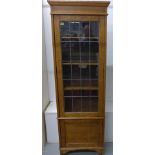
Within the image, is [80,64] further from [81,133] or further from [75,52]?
[81,133]

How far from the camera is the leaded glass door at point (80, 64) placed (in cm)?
190

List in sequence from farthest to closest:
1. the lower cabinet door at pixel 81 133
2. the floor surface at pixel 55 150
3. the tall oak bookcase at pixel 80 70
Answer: the floor surface at pixel 55 150 < the lower cabinet door at pixel 81 133 < the tall oak bookcase at pixel 80 70

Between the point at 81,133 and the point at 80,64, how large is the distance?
32.7 inches

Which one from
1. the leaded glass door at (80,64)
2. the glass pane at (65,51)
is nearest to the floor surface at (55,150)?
the leaded glass door at (80,64)

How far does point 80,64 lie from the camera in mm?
2029

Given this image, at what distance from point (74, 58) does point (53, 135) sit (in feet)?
3.72

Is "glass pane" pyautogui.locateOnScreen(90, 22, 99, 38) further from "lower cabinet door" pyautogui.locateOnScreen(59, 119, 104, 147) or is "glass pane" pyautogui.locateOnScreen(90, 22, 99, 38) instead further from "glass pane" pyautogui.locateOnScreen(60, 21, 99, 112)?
"lower cabinet door" pyautogui.locateOnScreen(59, 119, 104, 147)

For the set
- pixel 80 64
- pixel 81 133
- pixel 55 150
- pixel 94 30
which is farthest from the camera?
pixel 55 150

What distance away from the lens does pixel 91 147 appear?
7.13 feet

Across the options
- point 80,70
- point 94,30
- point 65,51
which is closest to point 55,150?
point 80,70

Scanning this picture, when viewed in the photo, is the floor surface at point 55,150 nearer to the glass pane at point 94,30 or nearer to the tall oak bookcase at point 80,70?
the tall oak bookcase at point 80,70
